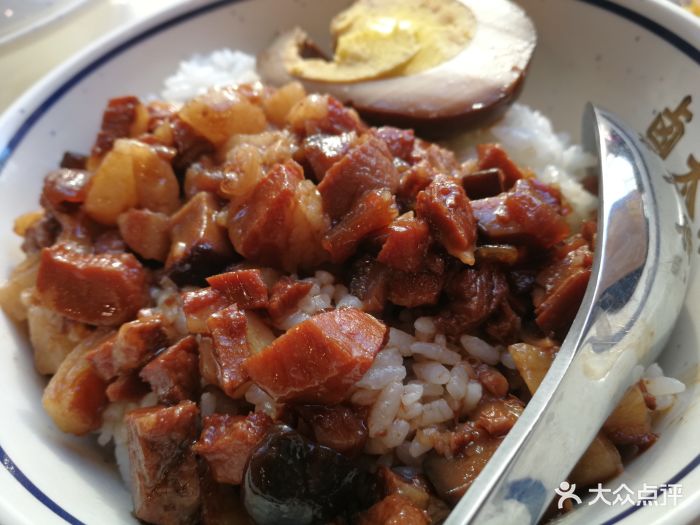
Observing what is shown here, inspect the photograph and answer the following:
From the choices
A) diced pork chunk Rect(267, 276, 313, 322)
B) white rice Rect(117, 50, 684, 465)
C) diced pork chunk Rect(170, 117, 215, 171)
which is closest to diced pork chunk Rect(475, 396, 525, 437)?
white rice Rect(117, 50, 684, 465)

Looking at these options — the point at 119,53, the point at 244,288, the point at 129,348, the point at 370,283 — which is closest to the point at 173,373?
the point at 129,348

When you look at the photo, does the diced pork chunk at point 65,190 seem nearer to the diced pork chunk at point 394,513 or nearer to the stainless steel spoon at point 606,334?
the diced pork chunk at point 394,513

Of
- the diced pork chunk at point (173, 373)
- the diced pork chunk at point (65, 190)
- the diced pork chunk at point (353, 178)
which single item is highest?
the diced pork chunk at point (353, 178)

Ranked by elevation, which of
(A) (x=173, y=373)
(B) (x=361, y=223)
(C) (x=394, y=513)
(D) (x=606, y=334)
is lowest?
(C) (x=394, y=513)

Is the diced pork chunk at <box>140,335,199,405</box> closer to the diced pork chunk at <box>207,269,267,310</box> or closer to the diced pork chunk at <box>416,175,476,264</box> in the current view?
the diced pork chunk at <box>207,269,267,310</box>

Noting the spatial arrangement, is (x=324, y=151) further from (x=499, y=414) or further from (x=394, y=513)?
(x=394, y=513)

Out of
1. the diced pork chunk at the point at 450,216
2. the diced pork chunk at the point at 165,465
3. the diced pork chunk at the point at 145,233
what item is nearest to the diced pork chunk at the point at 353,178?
the diced pork chunk at the point at 450,216
